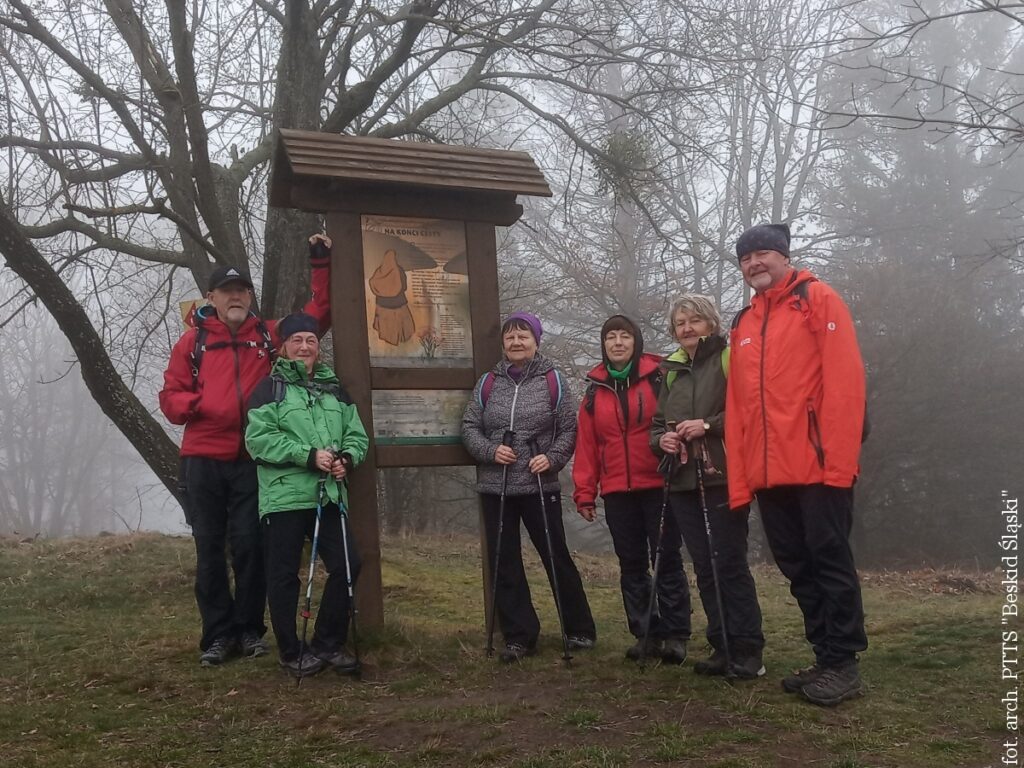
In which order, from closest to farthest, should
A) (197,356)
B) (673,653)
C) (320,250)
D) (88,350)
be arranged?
(673,653)
(197,356)
(320,250)
(88,350)

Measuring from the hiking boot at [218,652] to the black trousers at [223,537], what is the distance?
0.03 m

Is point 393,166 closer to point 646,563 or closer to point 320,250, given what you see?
point 320,250

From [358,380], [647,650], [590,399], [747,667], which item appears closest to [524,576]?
[647,650]

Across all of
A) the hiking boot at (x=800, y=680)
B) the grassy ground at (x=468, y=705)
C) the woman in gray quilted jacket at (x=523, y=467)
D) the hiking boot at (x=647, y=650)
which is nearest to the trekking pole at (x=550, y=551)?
the woman in gray quilted jacket at (x=523, y=467)

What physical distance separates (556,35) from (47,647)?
282 inches

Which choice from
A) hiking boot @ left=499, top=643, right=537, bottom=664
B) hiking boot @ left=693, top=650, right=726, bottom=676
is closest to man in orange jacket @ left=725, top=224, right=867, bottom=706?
hiking boot @ left=693, top=650, right=726, bottom=676

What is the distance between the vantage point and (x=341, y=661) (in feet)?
15.3

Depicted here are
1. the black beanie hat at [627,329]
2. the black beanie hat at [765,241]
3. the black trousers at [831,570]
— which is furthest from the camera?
the black beanie hat at [627,329]

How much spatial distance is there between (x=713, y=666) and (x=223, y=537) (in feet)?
8.91

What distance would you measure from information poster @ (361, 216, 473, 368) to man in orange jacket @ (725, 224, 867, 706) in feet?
6.19

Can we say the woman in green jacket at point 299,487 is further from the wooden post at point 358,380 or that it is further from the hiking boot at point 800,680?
the hiking boot at point 800,680

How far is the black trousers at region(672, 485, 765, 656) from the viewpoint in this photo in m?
4.39

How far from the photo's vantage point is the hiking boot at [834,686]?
3.82 m

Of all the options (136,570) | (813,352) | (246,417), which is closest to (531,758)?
(813,352)
